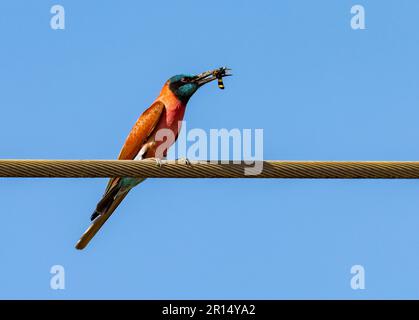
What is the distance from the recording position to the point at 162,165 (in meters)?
5.12

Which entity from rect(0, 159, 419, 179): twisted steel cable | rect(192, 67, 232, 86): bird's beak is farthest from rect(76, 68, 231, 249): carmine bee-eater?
rect(0, 159, 419, 179): twisted steel cable

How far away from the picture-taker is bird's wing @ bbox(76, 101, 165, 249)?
7.37m

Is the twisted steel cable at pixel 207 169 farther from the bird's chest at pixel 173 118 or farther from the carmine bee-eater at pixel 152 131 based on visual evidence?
the bird's chest at pixel 173 118

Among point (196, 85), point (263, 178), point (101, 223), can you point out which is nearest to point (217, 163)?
point (263, 178)

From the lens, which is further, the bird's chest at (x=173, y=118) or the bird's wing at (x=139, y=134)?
the bird's chest at (x=173, y=118)

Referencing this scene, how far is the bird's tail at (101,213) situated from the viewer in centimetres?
734

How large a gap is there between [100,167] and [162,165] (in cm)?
35

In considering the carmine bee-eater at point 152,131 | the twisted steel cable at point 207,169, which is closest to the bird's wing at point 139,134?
the carmine bee-eater at point 152,131

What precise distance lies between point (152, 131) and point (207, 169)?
9.09 ft

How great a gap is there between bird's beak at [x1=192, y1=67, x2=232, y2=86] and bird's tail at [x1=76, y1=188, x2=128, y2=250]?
51.4 inches

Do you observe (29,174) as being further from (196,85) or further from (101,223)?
(196,85)

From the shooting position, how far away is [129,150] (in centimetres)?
792

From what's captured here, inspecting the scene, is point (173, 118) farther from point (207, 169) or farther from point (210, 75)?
point (207, 169)

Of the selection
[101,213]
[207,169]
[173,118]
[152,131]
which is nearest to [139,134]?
[152,131]
